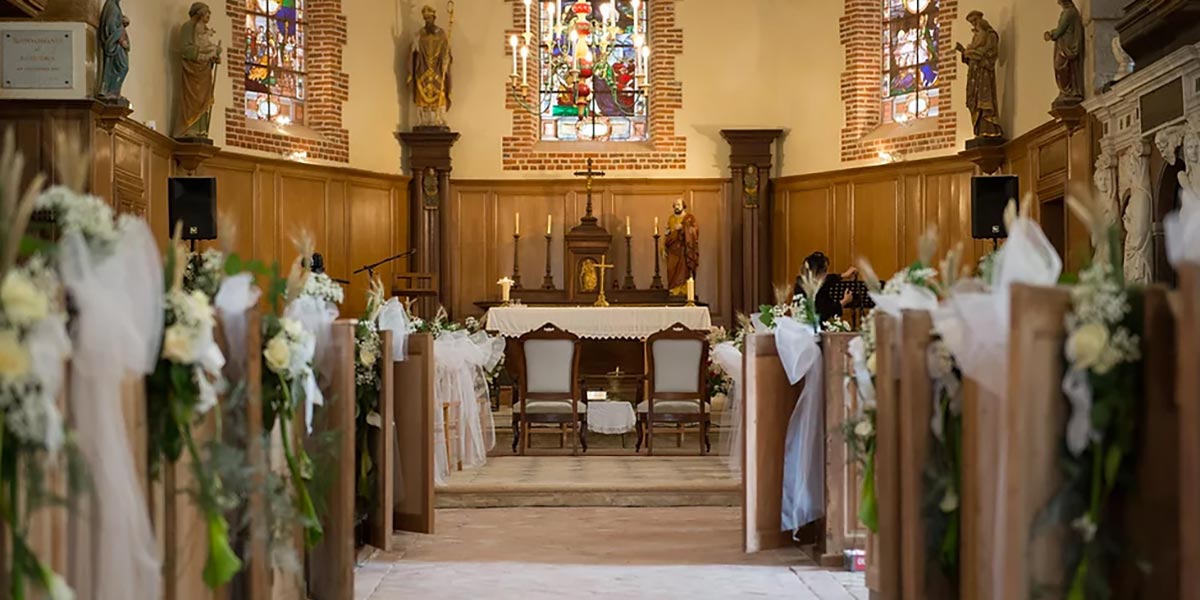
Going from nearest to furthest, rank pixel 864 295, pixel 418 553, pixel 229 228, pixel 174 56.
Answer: pixel 229 228 → pixel 418 553 → pixel 864 295 → pixel 174 56

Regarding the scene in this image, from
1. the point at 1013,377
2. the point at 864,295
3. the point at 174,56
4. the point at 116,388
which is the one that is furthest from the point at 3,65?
the point at 1013,377

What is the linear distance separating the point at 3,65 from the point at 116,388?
852cm

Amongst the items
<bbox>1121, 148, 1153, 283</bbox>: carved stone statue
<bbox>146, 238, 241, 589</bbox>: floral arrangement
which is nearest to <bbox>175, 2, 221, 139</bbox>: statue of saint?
<bbox>1121, 148, 1153, 283</bbox>: carved stone statue

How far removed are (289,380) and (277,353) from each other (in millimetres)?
244

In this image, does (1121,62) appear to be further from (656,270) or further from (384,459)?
(384,459)

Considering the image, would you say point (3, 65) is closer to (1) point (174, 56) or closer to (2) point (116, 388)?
(1) point (174, 56)

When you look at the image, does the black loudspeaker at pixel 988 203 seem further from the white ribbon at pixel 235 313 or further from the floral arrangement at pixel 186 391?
the floral arrangement at pixel 186 391

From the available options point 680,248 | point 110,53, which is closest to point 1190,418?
point 110,53

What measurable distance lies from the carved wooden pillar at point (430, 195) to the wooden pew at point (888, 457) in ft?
37.2

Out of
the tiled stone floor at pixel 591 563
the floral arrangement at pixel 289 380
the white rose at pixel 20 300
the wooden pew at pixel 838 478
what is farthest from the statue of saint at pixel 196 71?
the white rose at pixel 20 300

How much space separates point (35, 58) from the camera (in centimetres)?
1044

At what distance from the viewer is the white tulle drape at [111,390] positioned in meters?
2.89

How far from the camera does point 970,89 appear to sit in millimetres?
12883

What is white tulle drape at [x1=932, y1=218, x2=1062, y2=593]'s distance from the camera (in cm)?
336
